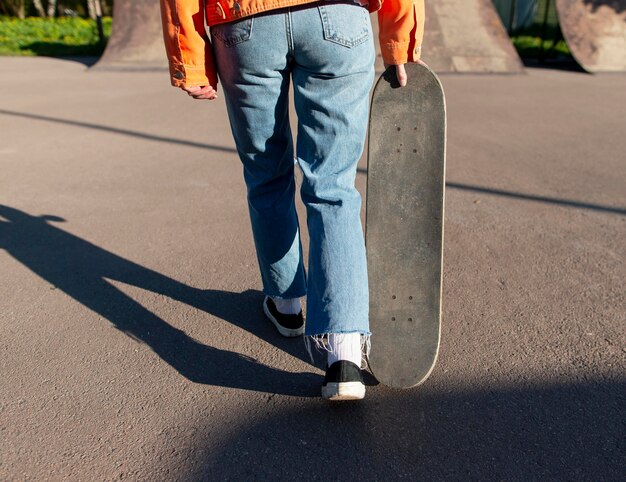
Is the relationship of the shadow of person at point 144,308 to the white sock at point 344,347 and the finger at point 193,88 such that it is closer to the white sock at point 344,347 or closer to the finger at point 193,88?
the white sock at point 344,347

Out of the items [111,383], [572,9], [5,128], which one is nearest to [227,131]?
[5,128]

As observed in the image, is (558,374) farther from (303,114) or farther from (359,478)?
(303,114)

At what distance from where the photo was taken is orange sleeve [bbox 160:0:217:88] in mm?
2053

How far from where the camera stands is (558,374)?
239 centimetres

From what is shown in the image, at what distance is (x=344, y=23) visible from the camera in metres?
2.00

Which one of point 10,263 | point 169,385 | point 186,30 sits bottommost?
point 10,263

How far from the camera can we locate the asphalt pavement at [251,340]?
1.98 meters

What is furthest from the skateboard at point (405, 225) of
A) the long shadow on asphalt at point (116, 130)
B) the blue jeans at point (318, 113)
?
the long shadow on asphalt at point (116, 130)

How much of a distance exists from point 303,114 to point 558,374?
1314 mm

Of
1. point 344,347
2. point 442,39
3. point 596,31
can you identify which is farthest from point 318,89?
point 596,31

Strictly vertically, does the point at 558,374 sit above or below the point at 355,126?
below

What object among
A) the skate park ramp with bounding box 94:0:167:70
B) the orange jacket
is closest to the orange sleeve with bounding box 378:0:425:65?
the orange jacket

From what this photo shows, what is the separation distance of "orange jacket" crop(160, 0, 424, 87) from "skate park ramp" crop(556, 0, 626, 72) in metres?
9.44

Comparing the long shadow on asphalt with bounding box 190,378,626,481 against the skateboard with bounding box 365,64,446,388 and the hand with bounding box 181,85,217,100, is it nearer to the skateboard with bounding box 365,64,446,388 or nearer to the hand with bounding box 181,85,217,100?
the skateboard with bounding box 365,64,446,388
